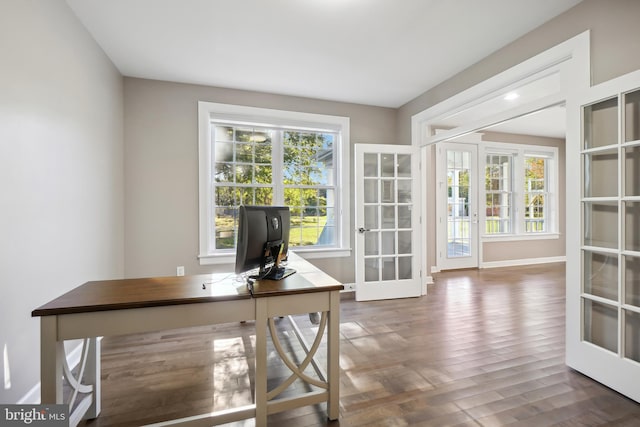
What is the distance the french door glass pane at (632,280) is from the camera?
6.04 feet

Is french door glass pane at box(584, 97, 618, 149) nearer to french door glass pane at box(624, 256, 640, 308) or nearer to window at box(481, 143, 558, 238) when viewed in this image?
french door glass pane at box(624, 256, 640, 308)

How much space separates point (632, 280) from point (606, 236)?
31 centimetres

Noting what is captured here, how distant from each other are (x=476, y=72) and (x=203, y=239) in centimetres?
357

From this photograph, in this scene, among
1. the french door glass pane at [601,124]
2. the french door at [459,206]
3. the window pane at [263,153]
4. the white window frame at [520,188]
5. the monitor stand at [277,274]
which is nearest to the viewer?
the monitor stand at [277,274]

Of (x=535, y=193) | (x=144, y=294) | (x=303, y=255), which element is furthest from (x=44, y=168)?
(x=535, y=193)

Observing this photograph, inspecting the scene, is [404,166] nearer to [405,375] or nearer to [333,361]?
[405,375]

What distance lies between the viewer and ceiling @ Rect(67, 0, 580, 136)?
2.20m

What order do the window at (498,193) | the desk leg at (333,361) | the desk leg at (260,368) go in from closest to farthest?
the desk leg at (260,368) → the desk leg at (333,361) → the window at (498,193)

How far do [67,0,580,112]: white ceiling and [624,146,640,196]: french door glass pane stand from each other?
3.95 feet

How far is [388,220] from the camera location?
4.06 metres

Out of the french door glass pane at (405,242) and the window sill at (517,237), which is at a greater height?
the french door glass pane at (405,242)

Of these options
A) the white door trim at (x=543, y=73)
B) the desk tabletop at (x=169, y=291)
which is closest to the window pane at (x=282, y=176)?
the white door trim at (x=543, y=73)

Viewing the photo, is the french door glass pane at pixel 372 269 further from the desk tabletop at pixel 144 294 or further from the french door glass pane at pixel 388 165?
the desk tabletop at pixel 144 294
